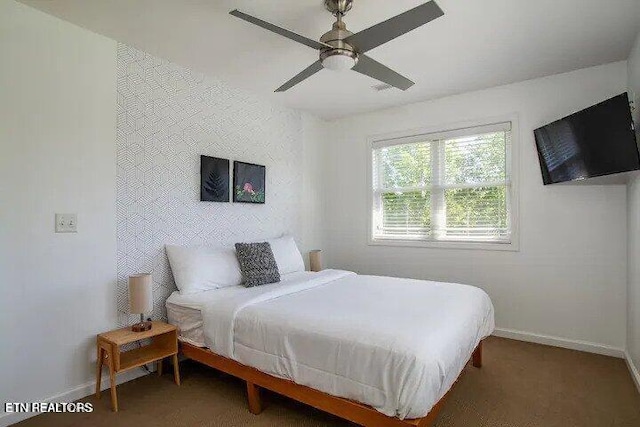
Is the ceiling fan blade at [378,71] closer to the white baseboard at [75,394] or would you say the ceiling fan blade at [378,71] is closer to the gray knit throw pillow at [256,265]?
the gray knit throw pillow at [256,265]

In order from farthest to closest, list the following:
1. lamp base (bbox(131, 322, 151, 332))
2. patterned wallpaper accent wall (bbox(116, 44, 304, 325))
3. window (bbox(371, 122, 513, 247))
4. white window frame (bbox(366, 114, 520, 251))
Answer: window (bbox(371, 122, 513, 247)) → white window frame (bbox(366, 114, 520, 251)) → patterned wallpaper accent wall (bbox(116, 44, 304, 325)) → lamp base (bbox(131, 322, 151, 332))

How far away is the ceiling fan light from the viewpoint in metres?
2.00

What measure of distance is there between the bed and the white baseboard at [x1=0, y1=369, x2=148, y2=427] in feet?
1.56

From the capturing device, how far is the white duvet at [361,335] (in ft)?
5.26

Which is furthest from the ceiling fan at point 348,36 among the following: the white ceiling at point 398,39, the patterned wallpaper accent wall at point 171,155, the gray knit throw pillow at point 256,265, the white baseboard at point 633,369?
the white baseboard at point 633,369

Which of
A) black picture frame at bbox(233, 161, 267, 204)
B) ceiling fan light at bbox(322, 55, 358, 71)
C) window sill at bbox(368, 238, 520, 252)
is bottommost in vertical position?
window sill at bbox(368, 238, 520, 252)

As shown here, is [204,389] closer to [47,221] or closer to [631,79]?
[47,221]

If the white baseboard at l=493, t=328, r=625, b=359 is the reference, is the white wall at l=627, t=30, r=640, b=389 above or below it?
above

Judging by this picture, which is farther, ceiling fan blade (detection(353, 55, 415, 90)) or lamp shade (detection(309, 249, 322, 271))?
lamp shade (detection(309, 249, 322, 271))

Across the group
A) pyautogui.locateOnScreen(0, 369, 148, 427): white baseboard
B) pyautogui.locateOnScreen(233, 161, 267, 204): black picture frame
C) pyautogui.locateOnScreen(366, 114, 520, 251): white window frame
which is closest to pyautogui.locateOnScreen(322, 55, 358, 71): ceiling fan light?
pyautogui.locateOnScreen(233, 161, 267, 204): black picture frame

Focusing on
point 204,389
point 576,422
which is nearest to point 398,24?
point 576,422

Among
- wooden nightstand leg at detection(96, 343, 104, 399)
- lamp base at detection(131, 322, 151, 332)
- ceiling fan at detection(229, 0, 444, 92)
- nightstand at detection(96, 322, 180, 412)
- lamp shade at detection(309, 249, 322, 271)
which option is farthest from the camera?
lamp shade at detection(309, 249, 322, 271)

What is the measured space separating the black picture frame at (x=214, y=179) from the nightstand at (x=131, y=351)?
47.3 inches

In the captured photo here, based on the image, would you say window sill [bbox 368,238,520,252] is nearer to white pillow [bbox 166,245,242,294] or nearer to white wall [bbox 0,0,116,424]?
white pillow [bbox 166,245,242,294]
